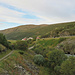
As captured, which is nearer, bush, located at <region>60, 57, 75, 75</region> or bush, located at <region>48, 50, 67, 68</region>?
bush, located at <region>60, 57, 75, 75</region>

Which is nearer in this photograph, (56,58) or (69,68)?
(69,68)

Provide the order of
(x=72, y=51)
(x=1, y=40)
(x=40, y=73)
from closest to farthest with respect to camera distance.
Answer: (x=40, y=73) → (x=1, y=40) → (x=72, y=51)

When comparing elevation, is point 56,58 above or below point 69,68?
below

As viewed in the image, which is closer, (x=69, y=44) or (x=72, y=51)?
(x=72, y=51)

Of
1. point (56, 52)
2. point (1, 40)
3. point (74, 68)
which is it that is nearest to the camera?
point (74, 68)

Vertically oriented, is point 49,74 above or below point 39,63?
below

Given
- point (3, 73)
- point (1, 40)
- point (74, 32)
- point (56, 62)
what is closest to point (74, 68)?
point (56, 62)

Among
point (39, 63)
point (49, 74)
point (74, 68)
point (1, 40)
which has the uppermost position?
point (1, 40)

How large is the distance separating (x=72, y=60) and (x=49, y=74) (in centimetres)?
906

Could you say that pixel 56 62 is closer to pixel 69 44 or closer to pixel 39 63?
pixel 39 63

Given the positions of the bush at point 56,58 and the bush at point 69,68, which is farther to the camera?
the bush at point 56,58

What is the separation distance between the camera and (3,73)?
17484mm

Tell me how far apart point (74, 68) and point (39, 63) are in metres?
13.7

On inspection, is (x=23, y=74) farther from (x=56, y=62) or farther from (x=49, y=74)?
(x=56, y=62)
